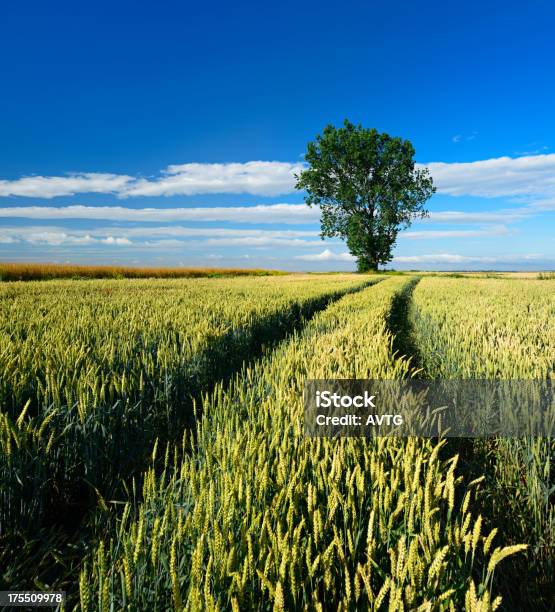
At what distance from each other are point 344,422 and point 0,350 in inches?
127

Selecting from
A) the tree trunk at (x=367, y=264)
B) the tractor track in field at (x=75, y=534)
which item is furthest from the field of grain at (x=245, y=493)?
the tree trunk at (x=367, y=264)

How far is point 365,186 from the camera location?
4141 cm

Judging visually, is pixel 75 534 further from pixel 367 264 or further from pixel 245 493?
pixel 367 264

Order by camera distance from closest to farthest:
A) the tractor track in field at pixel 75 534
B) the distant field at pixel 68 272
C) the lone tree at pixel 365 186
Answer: the tractor track in field at pixel 75 534 < the distant field at pixel 68 272 < the lone tree at pixel 365 186

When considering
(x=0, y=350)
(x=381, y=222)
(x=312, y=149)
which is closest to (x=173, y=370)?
(x=0, y=350)

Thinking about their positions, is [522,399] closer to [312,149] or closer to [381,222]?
[381,222]

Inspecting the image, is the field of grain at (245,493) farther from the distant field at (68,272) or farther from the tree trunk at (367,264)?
the tree trunk at (367,264)

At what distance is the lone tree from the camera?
40.2m

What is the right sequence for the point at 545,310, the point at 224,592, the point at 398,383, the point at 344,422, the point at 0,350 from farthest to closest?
the point at 545,310 → the point at 0,350 → the point at 398,383 → the point at 344,422 → the point at 224,592

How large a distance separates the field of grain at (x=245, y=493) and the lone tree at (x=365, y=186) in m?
36.6

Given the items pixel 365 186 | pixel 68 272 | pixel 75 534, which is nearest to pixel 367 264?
pixel 365 186

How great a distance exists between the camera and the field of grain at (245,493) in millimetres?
1233

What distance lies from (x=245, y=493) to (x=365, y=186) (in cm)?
4305

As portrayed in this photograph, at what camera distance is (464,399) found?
3.81 m
